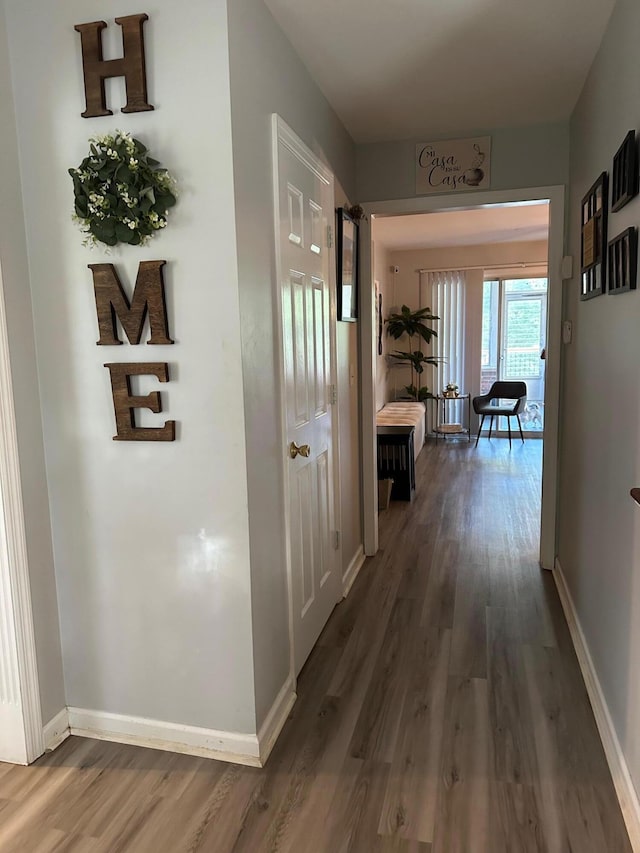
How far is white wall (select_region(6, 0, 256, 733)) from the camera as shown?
1.68 meters

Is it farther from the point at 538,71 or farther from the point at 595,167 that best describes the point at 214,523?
the point at 538,71

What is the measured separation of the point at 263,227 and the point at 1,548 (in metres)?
1.29

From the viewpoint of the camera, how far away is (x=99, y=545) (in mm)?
1964

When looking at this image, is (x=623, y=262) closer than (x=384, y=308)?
Yes

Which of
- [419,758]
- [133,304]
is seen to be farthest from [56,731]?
[133,304]

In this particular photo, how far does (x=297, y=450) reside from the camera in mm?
2250

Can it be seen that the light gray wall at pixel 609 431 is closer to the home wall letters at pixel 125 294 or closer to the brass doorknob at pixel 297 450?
the brass doorknob at pixel 297 450

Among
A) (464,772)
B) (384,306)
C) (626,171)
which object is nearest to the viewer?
(626,171)

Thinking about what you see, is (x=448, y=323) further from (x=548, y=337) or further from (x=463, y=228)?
(x=548, y=337)

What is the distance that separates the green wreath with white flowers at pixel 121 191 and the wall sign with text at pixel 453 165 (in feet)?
6.40


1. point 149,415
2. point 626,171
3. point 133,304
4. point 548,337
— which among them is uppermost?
point 626,171

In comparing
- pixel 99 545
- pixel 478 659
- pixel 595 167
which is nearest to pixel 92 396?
pixel 99 545

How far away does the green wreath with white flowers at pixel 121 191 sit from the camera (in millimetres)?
1608

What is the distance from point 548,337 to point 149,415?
7.45ft
